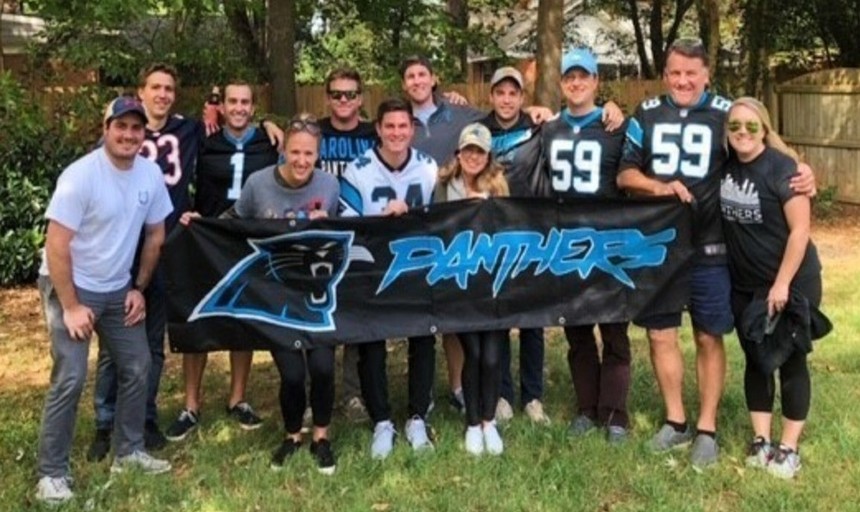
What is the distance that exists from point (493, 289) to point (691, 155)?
1292mm

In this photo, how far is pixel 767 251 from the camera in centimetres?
486

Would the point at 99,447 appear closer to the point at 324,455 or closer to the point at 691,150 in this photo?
the point at 324,455

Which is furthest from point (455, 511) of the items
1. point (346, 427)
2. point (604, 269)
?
point (604, 269)

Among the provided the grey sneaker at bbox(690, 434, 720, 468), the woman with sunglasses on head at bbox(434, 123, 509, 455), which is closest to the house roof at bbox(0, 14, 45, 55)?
the woman with sunglasses on head at bbox(434, 123, 509, 455)

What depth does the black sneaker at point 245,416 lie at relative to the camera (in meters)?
5.86

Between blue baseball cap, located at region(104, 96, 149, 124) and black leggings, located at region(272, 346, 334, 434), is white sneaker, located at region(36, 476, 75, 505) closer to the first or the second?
black leggings, located at region(272, 346, 334, 434)

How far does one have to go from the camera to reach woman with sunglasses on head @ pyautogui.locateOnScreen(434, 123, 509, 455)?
529 centimetres

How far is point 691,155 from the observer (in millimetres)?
5031

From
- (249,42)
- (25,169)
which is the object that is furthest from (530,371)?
(249,42)

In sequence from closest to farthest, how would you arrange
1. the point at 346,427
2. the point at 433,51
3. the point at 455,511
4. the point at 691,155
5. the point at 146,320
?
1. the point at 455,511
2. the point at 691,155
3. the point at 146,320
4. the point at 346,427
5. the point at 433,51

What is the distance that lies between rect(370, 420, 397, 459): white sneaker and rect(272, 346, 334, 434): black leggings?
296mm

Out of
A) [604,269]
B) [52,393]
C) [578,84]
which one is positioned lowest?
[52,393]

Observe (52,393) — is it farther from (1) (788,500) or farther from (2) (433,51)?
(2) (433,51)

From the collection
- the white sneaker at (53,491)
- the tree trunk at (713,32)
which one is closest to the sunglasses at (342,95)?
the white sneaker at (53,491)
